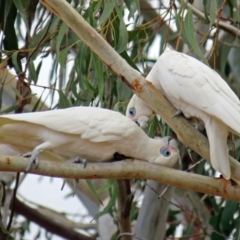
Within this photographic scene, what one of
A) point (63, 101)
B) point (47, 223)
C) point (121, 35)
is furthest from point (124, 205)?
point (47, 223)

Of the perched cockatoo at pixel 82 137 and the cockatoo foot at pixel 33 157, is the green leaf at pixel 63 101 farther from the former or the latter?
the cockatoo foot at pixel 33 157

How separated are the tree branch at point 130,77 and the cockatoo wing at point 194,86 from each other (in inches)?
2.3

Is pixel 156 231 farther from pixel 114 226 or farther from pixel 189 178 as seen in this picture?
pixel 189 178

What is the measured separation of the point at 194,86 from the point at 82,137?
31 centimetres

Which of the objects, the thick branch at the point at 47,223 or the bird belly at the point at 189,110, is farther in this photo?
the thick branch at the point at 47,223

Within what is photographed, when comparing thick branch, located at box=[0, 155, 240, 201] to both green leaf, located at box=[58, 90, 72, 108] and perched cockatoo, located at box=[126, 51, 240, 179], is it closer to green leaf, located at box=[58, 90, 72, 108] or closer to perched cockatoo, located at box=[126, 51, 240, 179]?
perched cockatoo, located at box=[126, 51, 240, 179]

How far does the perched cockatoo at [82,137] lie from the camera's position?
162cm

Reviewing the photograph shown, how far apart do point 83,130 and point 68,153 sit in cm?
7

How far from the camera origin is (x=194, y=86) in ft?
5.88

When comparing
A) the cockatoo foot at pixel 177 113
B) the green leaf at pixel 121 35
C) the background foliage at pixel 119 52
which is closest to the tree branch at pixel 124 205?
the background foliage at pixel 119 52

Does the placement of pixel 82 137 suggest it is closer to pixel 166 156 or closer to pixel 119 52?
pixel 166 156

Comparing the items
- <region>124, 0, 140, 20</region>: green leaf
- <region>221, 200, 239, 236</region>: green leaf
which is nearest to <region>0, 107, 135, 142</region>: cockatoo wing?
<region>124, 0, 140, 20</region>: green leaf

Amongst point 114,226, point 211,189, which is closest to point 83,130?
point 211,189

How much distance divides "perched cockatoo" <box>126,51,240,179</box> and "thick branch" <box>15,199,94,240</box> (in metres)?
1.60
